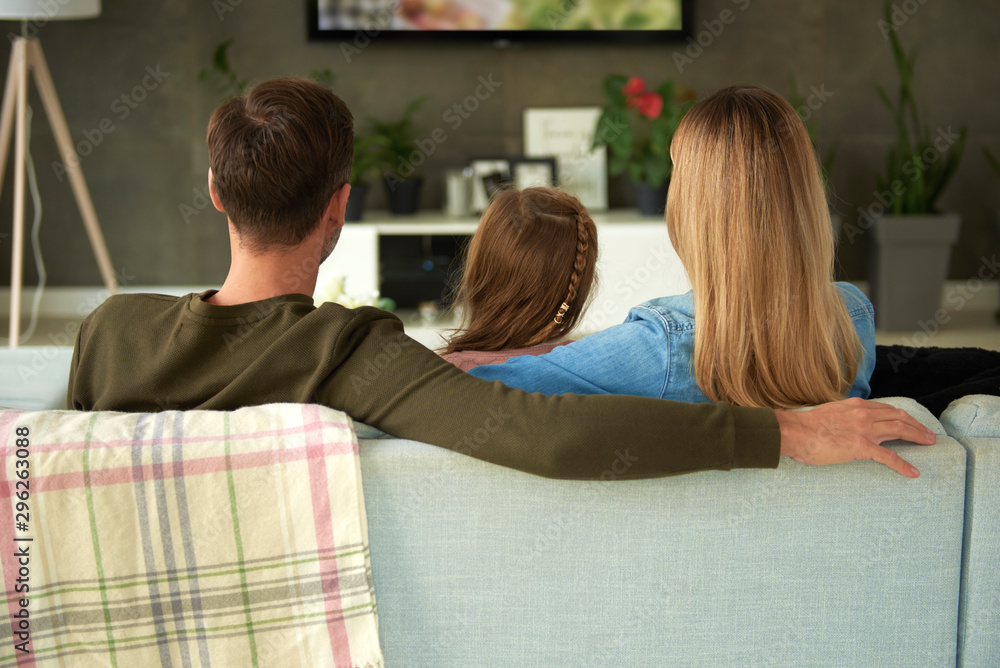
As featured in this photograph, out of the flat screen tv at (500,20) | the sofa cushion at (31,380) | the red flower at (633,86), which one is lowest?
the sofa cushion at (31,380)

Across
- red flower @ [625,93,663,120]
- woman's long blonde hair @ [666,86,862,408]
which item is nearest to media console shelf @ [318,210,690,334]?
red flower @ [625,93,663,120]

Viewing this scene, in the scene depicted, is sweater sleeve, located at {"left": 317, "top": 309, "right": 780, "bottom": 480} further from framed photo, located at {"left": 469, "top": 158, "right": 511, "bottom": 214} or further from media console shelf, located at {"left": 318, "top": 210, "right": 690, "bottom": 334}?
framed photo, located at {"left": 469, "top": 158, "right": 511, "bottom": 214}

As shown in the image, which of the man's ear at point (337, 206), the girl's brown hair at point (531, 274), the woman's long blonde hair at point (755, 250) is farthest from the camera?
the girl's brown hair at point (531, 274)

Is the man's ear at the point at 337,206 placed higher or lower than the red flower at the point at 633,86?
lower

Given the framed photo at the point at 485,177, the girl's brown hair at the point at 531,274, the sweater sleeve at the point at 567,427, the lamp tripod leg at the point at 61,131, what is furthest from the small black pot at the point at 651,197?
the sweater sleeve at the point at 567,427

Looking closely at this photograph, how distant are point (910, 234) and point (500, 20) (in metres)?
1.95

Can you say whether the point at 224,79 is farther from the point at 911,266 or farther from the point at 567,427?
the point at 567,427

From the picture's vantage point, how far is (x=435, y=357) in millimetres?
969

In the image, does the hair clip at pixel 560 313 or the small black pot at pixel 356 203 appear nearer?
the hair clip at pixel 560 313

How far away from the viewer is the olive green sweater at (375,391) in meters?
0.90

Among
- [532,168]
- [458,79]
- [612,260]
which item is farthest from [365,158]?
[612,260]

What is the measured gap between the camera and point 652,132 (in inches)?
155

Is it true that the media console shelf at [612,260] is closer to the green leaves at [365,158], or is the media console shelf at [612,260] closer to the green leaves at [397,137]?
the green leaves at [365,158]

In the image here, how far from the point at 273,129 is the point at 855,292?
82 centimetres
